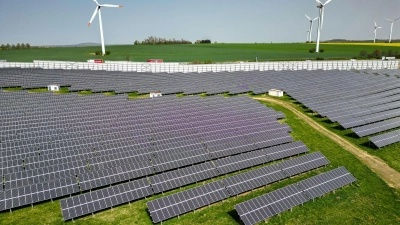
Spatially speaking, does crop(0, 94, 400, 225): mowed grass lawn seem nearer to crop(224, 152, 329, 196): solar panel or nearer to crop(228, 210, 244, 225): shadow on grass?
crop(228, 210, 244, 225): shadow on grass

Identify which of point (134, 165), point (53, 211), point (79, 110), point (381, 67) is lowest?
point (53, 211)

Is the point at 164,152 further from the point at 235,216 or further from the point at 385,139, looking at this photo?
the point at 385,139

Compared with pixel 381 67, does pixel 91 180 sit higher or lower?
lower

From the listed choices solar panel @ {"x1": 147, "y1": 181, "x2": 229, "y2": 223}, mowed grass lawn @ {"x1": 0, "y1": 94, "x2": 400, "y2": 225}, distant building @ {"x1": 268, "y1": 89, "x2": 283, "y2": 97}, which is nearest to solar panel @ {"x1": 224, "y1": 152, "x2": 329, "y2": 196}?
mowed grass lawn @ {"x1": 0, "y1": 94, "x2": 400, "y2": 225}

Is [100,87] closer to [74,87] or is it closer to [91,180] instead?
[74,87]

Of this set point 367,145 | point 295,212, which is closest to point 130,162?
point 295,212

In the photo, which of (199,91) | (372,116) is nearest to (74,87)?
(199,91)

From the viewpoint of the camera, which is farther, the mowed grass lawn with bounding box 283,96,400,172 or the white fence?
the white fence

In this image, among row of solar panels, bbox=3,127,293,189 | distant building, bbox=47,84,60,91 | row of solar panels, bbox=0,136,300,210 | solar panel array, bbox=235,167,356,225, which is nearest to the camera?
solar panel array, bbox=235,167,356,225
